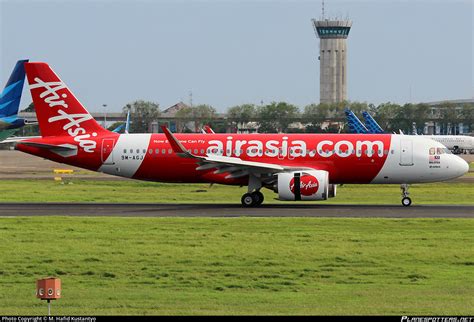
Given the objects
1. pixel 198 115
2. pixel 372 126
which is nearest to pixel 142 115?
pixel 198 115

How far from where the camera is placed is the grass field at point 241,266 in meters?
21.5

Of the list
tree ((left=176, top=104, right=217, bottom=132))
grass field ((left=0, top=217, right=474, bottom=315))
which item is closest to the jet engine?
grass field ((left=0, top=217, right=474, bottom=315))

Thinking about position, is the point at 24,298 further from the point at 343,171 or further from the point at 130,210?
the point at 343,171

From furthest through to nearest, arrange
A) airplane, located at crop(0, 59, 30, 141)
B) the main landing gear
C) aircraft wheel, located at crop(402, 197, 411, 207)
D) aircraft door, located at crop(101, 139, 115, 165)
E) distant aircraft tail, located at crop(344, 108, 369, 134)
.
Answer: distant aircraft tail, located at crop(344, 108, 369, 134), airplane, located at crop(0, 59, 30, 141), aircraft door, located at crop(101, 139, 115, 165), aircraft wheel, located at crop(402, 197, 411, 207), the main landing gear

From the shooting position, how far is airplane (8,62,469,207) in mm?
44938

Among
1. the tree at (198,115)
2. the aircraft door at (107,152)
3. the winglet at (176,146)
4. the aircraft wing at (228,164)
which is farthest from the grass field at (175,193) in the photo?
the tree at (198,115)

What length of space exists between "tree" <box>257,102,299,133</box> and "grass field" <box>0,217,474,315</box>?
384ft

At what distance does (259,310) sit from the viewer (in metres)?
20.7

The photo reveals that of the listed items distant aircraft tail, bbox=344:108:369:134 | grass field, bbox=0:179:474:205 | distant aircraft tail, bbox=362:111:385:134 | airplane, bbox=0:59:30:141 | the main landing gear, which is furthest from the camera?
distant aircraft tail, bbox=362:111:385:134

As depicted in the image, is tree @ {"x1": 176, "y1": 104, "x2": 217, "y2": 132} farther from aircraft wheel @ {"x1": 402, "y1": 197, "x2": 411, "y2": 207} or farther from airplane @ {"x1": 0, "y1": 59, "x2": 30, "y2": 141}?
aircraft wheel @ {"x1": 402, "y1": 197, "x2": 411, "y2": 207}

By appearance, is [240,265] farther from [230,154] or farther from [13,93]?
[13,93]

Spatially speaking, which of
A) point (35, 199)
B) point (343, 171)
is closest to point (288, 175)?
point (343, 171)

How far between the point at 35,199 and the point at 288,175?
14124 mm

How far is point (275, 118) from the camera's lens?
511 feet
